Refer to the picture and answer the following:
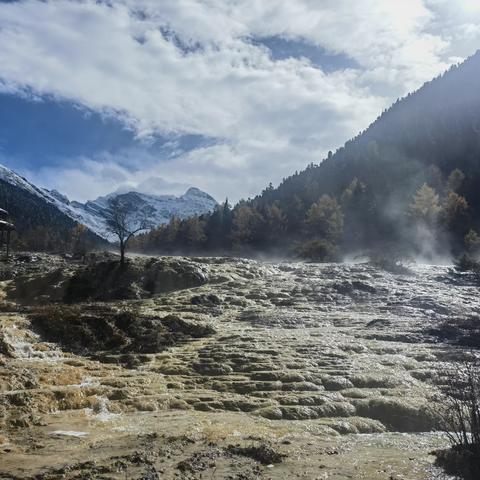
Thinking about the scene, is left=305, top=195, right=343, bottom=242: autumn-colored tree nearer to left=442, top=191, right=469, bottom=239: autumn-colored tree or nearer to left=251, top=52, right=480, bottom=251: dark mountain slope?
left=251, top=52, right=480, bottom=251: dark mountain slope

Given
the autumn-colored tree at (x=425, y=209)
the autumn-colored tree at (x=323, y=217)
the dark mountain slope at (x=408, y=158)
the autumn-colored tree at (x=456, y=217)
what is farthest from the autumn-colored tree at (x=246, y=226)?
the autumn-colored tree at (x=456, y=217)

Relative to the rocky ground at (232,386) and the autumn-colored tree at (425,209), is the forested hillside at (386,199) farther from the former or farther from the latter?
the rocky ground at (232,386)

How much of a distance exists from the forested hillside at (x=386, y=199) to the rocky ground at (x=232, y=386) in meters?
46.3

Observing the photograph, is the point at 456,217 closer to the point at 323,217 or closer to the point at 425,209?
the point at 425,209

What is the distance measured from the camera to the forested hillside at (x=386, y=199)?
307 feet

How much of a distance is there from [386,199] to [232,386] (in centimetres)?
10279

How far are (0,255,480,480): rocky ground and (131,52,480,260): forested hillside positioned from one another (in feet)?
152

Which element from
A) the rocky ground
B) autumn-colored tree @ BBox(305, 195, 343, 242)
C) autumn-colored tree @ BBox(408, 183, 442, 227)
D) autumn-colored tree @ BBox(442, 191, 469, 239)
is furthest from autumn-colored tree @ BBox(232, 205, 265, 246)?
the rocky ground

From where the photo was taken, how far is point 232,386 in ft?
65.5

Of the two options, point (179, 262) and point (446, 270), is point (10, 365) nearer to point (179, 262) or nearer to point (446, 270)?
point (179, 262)

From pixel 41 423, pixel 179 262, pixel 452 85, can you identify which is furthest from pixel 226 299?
pixel 452 85

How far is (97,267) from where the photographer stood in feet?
170

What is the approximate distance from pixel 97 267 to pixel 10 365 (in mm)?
31534

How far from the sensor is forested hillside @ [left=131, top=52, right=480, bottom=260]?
9362 cm
